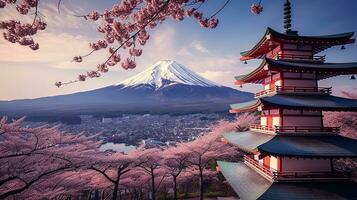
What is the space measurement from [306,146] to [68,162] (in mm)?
13337

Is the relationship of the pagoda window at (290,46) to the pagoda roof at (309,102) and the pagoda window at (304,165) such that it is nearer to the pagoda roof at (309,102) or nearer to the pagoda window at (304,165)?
the pagoda roof at (309,102)

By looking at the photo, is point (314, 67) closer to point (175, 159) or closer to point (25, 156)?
point (25, 156)

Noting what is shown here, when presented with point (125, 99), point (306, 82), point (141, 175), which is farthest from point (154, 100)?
point (306, 82)

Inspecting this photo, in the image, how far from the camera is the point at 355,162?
21094 millimetres

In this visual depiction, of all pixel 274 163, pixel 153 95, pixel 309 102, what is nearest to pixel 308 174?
pixel 274 163

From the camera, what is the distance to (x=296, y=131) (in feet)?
33.7

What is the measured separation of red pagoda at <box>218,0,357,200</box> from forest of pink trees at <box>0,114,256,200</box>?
9626 mm

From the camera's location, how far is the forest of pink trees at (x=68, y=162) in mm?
13859

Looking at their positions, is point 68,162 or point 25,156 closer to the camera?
point 25,156

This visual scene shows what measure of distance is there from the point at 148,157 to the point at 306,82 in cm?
1540

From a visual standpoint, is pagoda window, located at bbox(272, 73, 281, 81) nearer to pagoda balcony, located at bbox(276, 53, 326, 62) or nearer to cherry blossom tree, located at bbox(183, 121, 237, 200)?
pagoda balcony, located at bbox(276, 53, 326, 62)

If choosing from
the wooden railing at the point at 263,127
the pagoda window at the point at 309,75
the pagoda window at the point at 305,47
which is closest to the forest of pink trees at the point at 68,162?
the wooden railing at the point at 263,127

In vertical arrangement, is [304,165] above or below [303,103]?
below

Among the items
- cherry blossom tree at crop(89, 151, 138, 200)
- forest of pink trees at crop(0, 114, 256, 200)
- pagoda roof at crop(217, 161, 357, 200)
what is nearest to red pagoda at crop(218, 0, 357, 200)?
pagoda roof at crop(217, 161, 357, 200)
